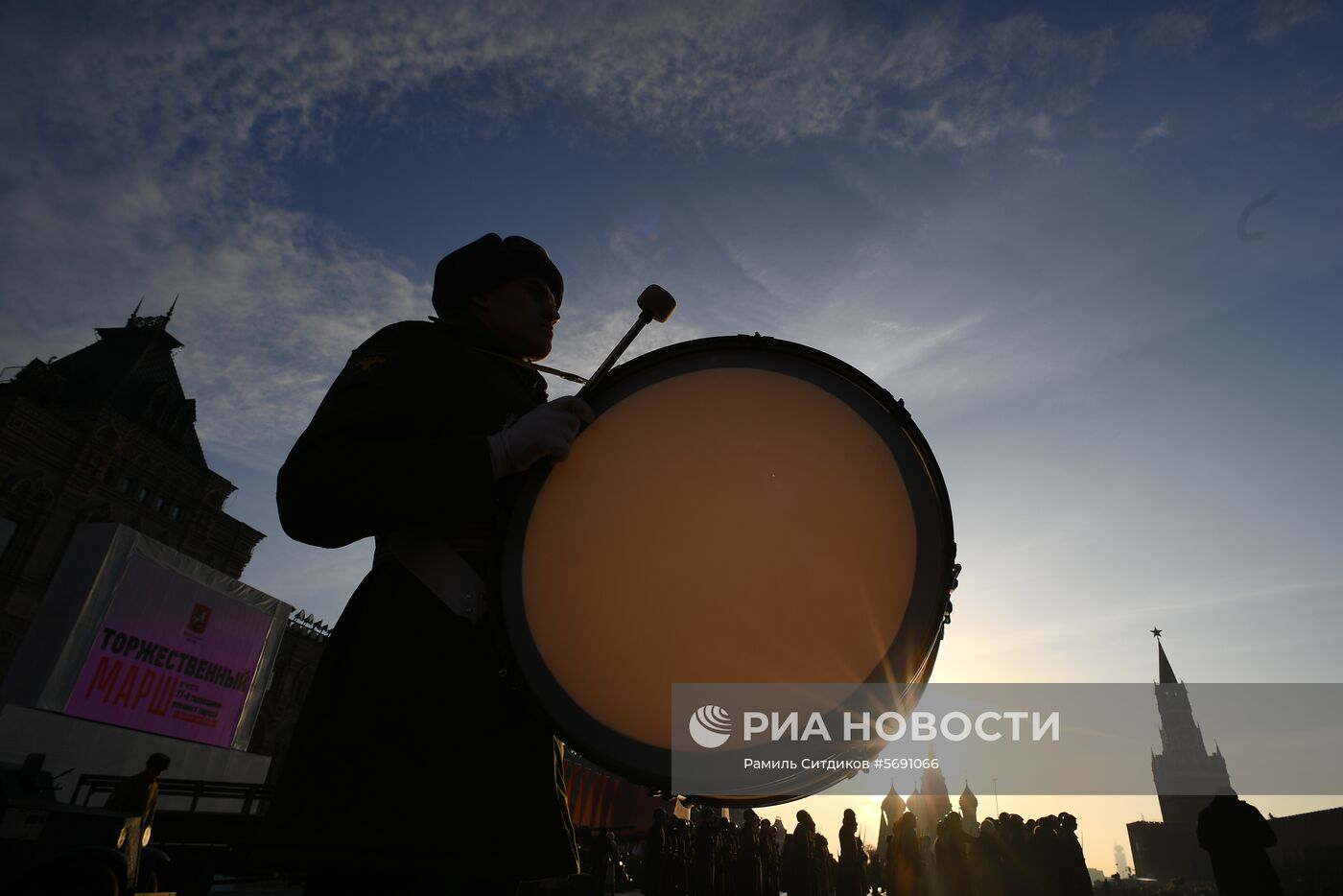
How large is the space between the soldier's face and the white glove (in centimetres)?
58

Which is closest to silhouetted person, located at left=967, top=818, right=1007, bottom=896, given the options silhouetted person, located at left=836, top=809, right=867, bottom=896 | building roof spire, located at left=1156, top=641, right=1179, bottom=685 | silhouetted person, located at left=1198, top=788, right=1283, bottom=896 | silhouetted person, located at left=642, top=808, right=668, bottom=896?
silhouetted person, located at left=836, top=809, right=867, bottom=896

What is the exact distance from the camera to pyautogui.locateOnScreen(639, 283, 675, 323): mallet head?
169 centimetres

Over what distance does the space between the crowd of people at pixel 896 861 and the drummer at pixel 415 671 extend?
11651 millimetres

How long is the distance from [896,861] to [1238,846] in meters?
6.54

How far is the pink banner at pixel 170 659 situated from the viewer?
16375mm

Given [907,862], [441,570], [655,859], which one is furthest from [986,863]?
[441,570]

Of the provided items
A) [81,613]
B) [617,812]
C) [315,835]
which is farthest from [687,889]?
[617,812]

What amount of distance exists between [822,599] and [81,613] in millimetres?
20845

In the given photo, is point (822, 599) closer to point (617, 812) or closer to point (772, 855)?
point (772, 855)

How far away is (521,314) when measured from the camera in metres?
1.90

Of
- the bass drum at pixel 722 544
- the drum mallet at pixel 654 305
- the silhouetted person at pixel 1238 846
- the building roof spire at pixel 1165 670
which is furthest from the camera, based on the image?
the building roof spire at pixel 1165 670

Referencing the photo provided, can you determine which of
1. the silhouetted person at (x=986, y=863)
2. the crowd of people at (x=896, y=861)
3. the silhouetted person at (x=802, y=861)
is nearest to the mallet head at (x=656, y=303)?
the crowd of people at (x=896, y=861)

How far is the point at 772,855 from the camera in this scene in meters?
15.6

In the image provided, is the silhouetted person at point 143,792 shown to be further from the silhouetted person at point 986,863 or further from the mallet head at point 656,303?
the silhouetted person at point 986,863
